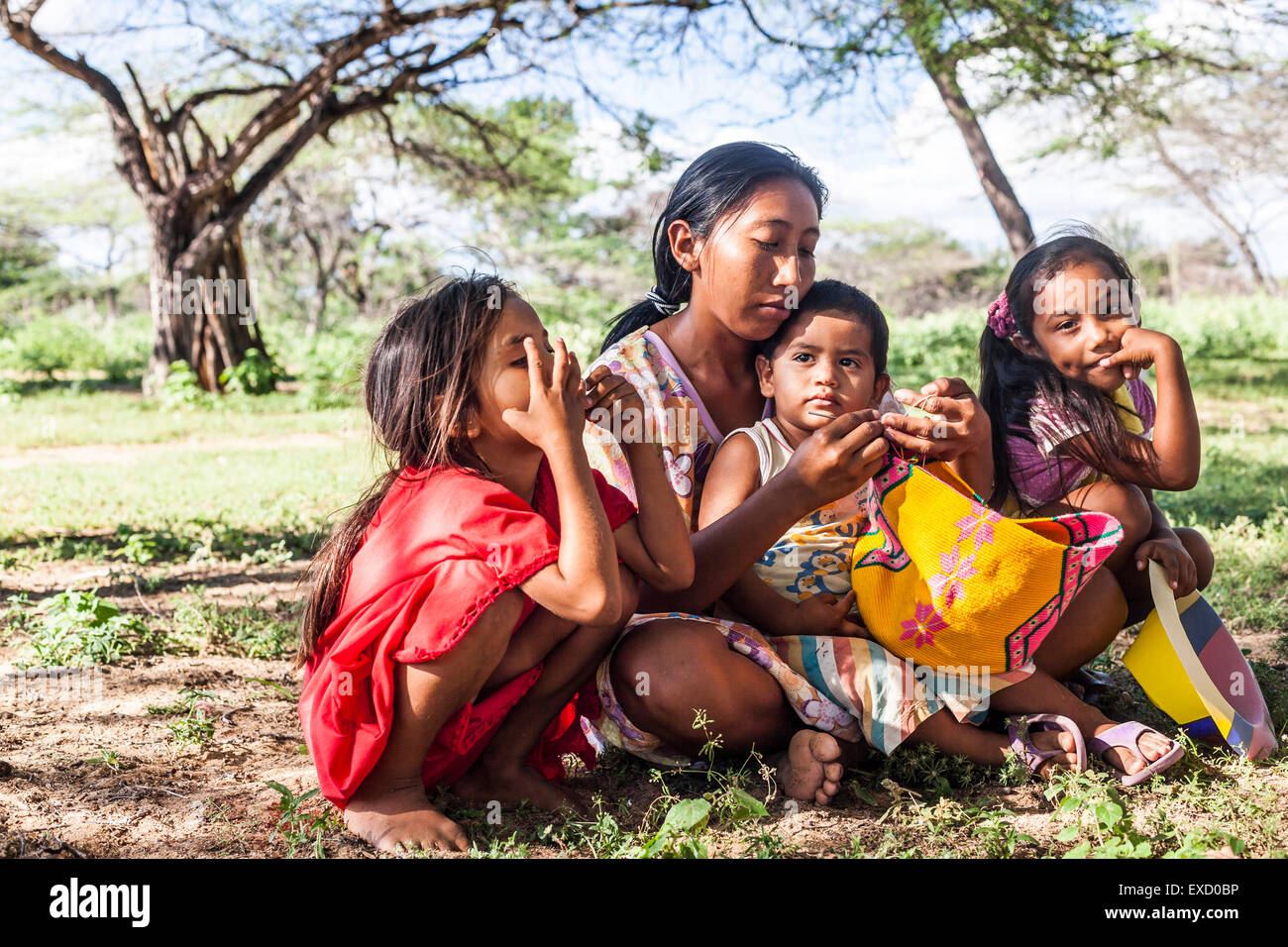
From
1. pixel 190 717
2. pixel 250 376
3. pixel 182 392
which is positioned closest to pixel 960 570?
pixel 190 717

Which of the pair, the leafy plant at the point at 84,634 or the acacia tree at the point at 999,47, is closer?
the leafy plant at the point at 84,634

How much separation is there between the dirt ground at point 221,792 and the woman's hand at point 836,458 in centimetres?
62

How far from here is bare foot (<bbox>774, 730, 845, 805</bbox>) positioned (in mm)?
2162

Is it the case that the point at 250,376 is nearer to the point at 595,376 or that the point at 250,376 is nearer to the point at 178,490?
the point at 178,490

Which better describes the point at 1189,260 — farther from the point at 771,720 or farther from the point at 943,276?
the point at 771,720

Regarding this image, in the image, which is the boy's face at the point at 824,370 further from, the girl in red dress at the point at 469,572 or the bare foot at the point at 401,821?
the bare foot at the point at 401,821

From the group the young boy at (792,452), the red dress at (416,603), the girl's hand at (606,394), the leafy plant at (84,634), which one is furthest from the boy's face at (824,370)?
the leafy plant at (84,634)

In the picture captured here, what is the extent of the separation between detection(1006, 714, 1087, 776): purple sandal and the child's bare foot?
92cm

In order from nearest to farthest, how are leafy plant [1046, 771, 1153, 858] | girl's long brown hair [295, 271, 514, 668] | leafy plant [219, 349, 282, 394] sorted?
leafy plant [1046, 771, 1153, 858] → girl's long brown hair [295, 271, 514, 668] → leafy plant [219, 349, 282, 394]

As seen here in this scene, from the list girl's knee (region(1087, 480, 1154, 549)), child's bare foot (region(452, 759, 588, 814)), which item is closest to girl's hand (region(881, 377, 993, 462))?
girl's knee (region(1087, 480, 1154, 549))

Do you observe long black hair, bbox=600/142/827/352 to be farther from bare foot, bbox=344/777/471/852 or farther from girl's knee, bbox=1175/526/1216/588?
bare foot, bbox=344/777/471/852

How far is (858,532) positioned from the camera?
248 centimetres

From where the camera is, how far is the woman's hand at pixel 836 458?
2.17 meters

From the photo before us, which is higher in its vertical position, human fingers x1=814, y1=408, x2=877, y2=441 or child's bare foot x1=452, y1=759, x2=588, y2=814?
human fingers x1=814, y1=408, x2=877, y2=441
